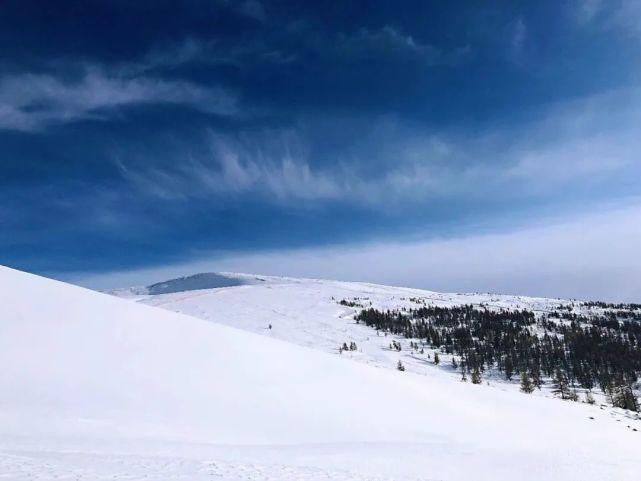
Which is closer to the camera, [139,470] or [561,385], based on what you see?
[139,470]

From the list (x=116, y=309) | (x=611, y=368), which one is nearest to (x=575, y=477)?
(x=116, y=309)

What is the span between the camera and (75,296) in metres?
29.5

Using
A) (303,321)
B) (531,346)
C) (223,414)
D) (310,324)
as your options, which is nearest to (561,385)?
(310,324)

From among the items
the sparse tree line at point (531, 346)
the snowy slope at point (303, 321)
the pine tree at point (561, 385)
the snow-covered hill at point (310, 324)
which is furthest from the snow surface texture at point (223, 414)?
the sparse tree line at point (531, 346)

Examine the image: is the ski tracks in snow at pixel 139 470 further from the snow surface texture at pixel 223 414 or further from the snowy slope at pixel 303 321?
the snowy slope at pixel 303 321

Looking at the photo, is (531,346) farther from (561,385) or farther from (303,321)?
(303,321)

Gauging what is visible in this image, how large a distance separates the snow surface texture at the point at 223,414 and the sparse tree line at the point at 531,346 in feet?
169

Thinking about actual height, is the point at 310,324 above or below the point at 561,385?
above

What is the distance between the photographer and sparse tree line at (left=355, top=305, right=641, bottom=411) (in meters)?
98.8

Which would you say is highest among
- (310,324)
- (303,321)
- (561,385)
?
(303,321)

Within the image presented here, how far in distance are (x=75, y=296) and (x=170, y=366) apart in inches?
419

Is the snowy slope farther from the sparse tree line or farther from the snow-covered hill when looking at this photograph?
the sparse tree line

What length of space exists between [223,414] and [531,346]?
421 feet

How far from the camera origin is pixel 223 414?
21047mm
